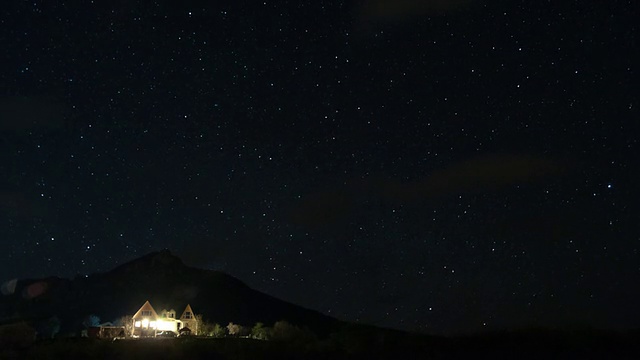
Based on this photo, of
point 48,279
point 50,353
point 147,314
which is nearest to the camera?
point 50,353

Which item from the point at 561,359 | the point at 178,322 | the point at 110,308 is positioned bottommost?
the point at 561,359

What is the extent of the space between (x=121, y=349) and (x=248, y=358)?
10.7 meters

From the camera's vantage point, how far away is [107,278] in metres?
175

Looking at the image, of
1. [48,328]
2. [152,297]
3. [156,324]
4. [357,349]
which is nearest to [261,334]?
[156,324]

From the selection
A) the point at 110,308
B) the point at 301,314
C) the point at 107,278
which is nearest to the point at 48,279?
the point at 107,278

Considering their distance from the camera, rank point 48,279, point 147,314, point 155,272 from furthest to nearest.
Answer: point 155,272, point 48,279, point 147,314

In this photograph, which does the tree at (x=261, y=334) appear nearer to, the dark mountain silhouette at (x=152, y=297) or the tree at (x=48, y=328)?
the tree at (x=48, y=328)

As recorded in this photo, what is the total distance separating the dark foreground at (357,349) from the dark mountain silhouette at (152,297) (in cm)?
7625

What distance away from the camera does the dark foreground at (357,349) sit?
53.1 m

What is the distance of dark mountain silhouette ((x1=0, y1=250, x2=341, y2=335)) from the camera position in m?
148

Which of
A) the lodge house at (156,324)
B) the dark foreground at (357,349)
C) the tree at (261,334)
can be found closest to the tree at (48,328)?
the lodge house at (156,324)

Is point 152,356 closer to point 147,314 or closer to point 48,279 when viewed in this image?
point 147,314

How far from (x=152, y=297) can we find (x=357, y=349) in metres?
115

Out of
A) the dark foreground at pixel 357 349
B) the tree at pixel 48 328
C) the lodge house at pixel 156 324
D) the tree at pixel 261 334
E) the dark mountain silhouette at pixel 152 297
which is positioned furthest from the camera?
the dark mountain silhouette at pixel 152 297
